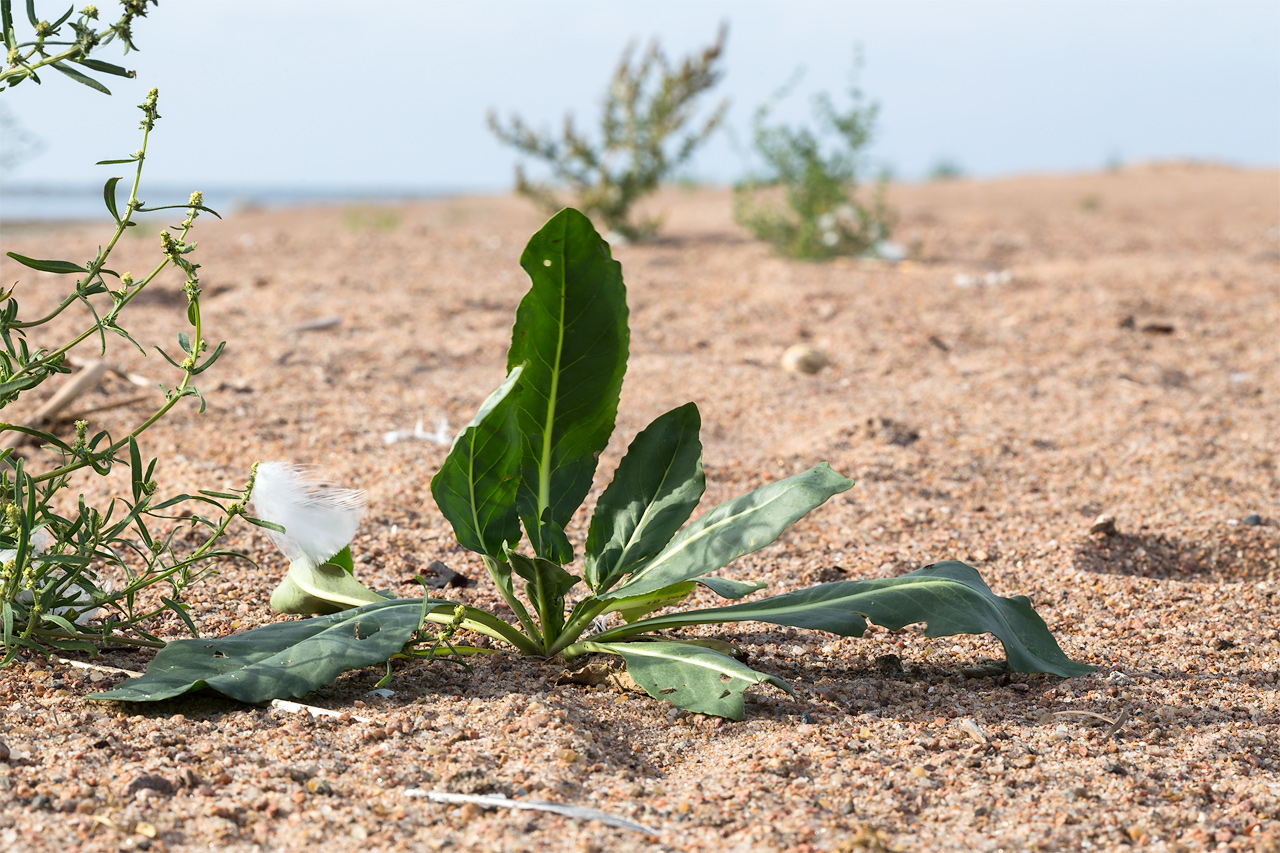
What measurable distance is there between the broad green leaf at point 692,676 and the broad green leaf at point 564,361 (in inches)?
10.3

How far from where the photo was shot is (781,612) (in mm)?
1838

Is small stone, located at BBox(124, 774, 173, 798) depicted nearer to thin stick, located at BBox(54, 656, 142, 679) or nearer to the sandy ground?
the sandy ground

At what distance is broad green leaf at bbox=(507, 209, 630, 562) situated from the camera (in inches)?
68.7

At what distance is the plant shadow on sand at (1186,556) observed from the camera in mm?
2531

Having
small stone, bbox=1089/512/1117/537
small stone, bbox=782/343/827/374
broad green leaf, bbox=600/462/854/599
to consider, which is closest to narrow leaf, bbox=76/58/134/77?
broad green leaf, bbox=600/462/854/599

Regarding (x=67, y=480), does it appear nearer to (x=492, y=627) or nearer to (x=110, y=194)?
(x=110, y=194)

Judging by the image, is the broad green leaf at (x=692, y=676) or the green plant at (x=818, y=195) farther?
the green plant at (x=818, y=195)

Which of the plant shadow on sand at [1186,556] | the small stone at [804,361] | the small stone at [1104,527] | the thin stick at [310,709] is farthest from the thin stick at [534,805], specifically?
the small stone at [804,361]

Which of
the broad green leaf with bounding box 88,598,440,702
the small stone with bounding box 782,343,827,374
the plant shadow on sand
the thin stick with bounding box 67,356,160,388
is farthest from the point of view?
the small stone with bounding box 782,343,827,374

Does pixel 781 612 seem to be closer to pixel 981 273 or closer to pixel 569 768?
pixel 569 768

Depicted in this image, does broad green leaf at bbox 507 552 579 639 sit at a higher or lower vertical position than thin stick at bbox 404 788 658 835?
higher

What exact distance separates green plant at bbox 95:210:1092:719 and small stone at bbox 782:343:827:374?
2.41 metres

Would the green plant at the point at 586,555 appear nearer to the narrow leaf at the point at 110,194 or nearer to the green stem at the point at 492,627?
the green stem at the point at 492,627

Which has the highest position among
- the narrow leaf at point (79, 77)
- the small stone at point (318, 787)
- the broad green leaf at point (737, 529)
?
the narrow leaf at point (79, 77)
